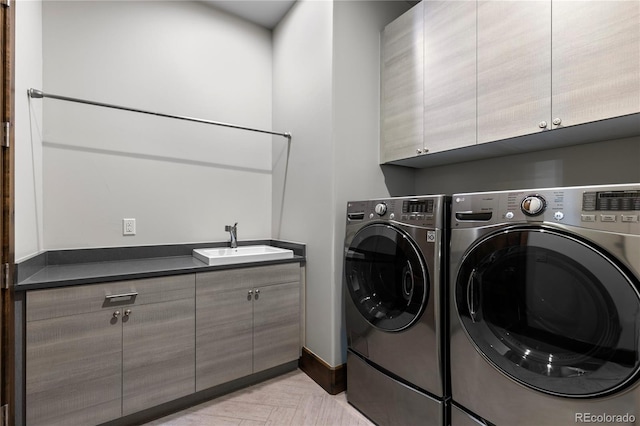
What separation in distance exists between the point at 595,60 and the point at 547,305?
96cm

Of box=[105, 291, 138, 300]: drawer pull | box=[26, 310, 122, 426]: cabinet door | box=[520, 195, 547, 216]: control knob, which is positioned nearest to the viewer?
box=[520, 195, 547, 216]: control knob

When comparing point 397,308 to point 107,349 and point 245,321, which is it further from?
point 107,349

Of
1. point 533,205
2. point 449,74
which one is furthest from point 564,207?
point 449,74

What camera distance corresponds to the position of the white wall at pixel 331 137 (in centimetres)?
193

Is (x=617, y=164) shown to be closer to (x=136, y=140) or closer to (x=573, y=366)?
(x=573, y=366)

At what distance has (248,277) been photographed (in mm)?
1925

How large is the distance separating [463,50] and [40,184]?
2.53 metres

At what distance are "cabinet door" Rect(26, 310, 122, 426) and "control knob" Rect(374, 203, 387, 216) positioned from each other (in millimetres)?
1480

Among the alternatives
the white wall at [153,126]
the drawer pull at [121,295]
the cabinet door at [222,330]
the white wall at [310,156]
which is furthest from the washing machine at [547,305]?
the white wall at [153,126]

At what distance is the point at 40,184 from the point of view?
1.76 m

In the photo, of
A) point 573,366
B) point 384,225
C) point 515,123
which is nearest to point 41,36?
point 384,225

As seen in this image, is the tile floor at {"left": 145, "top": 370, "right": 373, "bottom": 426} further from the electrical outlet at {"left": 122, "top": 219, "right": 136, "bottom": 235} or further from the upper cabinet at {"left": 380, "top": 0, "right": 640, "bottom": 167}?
the upper cabinet at {"left": 380, "top": 0, "right": 640, "bottom": 167}

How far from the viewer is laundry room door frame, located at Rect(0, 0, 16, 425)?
1241mm

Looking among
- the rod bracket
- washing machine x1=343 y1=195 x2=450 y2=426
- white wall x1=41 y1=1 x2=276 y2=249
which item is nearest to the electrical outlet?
white wall x1=41 y1=1 x2=276 y2=249
